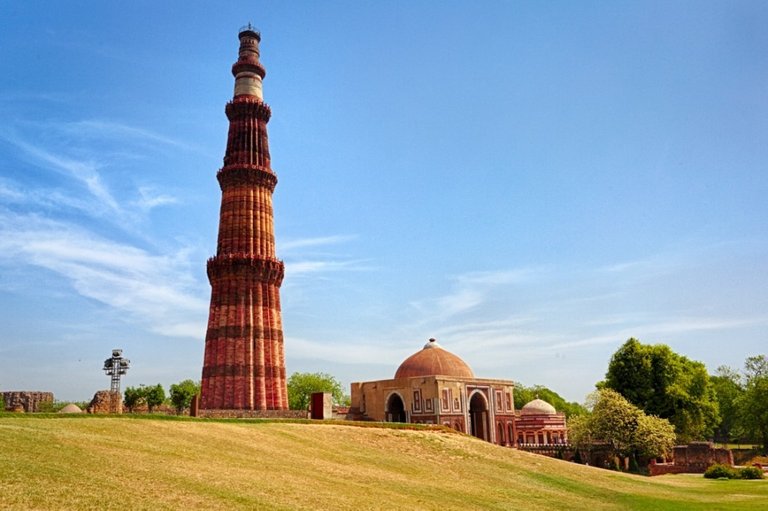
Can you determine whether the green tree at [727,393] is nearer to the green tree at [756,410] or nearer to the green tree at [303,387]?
the green tree at [756,410]

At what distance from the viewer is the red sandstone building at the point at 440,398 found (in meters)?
56.2

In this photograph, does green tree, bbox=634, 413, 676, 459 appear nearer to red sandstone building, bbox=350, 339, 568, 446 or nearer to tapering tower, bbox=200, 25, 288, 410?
red sandstone building, bbox=350, 339, 568, 446

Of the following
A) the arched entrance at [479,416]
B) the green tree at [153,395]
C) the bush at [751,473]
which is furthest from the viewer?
the green tree at [153,395]

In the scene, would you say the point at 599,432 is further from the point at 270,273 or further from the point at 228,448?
Answer: the point at 228,448

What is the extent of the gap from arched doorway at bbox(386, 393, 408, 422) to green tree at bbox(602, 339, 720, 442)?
2158 centimetres

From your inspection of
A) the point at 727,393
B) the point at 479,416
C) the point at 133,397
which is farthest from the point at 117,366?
the point at 727,393

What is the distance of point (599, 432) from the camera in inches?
2042

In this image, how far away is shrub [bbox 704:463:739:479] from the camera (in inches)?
1705

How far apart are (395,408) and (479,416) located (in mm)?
8657

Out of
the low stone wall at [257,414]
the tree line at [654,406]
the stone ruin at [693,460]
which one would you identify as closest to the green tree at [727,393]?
the tree line at [654,406]

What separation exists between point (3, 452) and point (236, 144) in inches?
1759

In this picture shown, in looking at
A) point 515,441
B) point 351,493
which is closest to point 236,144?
point 515,441

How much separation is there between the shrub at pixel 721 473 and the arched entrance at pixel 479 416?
20747 mm

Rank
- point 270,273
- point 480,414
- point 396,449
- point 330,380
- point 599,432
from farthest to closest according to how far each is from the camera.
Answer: point 330,380, point 480,414, point 270,273, point 599,432, point 396,449
